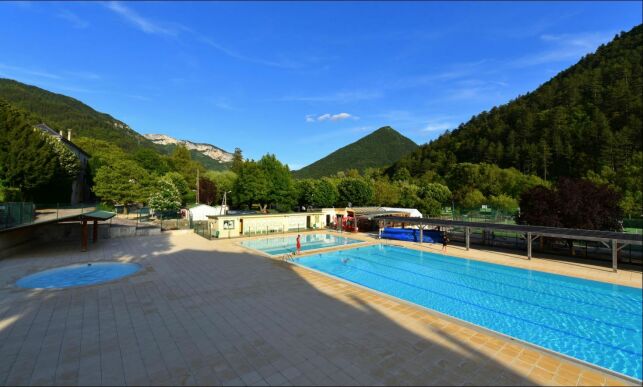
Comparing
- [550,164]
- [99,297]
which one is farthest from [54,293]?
[550,164]

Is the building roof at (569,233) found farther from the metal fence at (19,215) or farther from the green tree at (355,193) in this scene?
the green tree at (355,193)

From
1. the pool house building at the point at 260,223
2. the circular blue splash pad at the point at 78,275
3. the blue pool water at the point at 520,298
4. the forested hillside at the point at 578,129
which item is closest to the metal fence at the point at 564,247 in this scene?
the blue pool water at the point at 520,298

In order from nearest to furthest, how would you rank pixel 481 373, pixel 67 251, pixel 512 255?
pixel 481 373 → pixel 512 255 → pixel 67 251

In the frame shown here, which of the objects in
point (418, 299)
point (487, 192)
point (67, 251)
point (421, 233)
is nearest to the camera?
point (418, 299)

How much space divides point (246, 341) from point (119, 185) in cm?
3528

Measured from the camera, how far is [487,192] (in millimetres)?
52281

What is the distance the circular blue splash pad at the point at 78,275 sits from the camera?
424 inches

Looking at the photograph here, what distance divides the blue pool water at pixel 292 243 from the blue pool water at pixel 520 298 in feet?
9.61

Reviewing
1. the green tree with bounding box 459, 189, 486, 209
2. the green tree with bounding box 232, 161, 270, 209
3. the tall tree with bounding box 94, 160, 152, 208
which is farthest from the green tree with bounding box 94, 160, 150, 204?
the green tree with bounding box 459, 189, 486, 209

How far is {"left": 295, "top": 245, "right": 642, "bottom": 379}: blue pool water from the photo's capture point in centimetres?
478

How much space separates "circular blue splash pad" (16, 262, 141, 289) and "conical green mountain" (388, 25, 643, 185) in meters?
50.3

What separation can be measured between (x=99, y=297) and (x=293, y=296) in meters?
5.98

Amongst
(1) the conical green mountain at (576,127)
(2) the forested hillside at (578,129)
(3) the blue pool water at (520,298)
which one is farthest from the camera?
(1) the conical green mountain at (576,127)

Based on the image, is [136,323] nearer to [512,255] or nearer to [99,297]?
[99,297]
